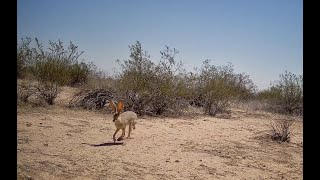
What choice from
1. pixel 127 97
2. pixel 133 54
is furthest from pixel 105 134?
pixel 133 54

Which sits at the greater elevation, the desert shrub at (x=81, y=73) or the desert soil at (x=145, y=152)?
the desert shrub at (x=81, y=73)

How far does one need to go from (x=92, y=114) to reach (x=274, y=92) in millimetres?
17290

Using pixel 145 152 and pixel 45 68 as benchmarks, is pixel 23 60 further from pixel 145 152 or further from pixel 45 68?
pixel 145 152

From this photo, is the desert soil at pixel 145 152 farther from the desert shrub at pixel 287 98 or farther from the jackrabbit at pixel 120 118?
the desert shrub at pixel 287 98

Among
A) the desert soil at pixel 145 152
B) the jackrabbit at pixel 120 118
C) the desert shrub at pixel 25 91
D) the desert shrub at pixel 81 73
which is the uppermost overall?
the desert shrub at pixel 81 73

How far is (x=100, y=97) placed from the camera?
1652cm

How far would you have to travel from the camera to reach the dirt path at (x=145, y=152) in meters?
6.48

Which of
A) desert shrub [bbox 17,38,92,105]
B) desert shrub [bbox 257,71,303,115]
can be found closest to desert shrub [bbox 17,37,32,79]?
desert shrub [bbox 17,38,92,105]

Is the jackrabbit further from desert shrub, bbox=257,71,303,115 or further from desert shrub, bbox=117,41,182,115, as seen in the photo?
desert shrub, bbox=257,71,303,115

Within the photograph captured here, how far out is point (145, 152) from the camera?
8.34 meters

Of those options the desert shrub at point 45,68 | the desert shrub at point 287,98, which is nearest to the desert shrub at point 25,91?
the desert shrub at point 45,68

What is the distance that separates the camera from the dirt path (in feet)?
21.2

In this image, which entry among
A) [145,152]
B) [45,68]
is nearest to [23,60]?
[45,68]
